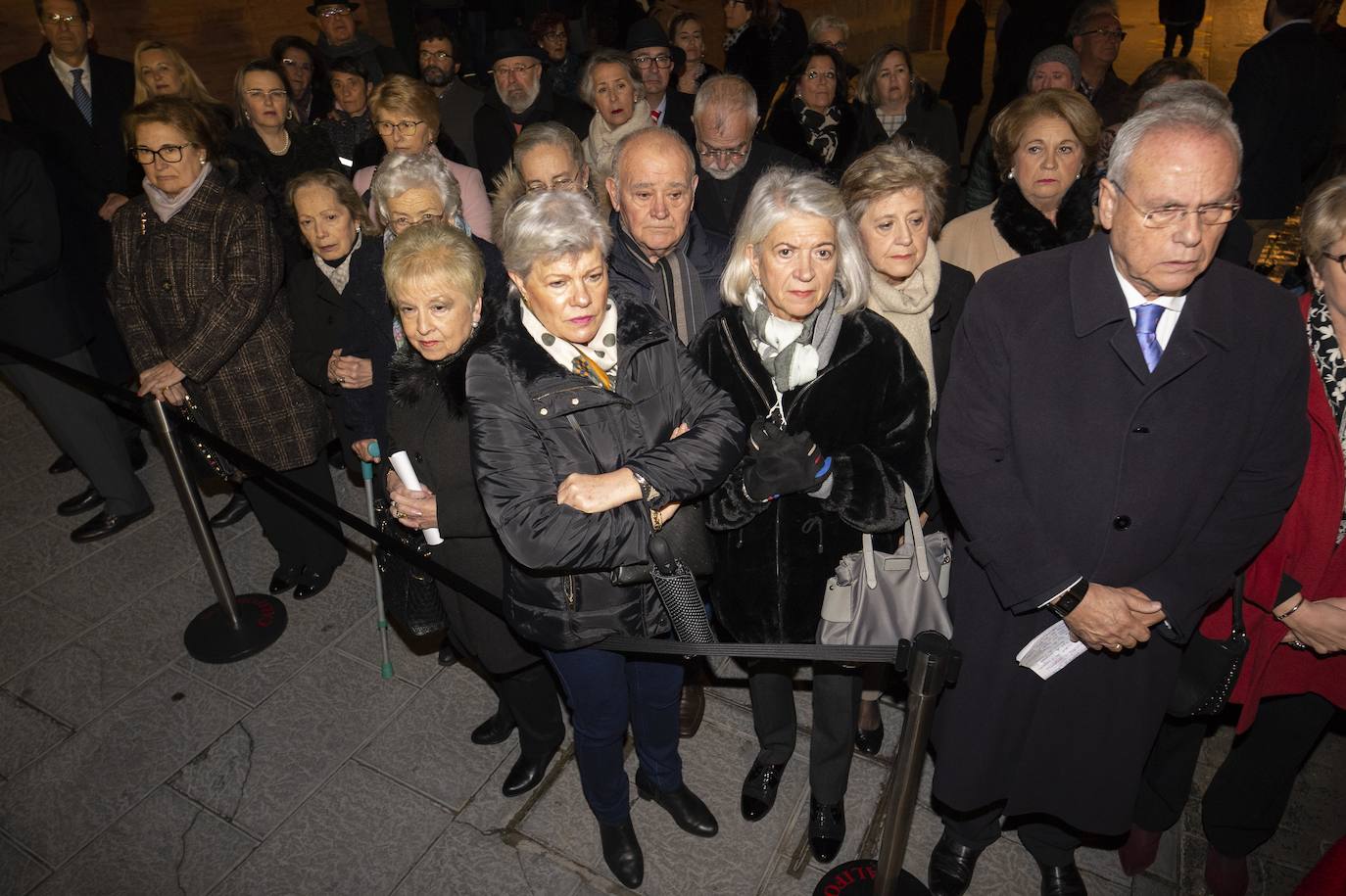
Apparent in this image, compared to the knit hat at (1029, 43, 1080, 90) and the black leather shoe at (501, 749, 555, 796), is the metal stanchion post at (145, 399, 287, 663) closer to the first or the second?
A: the black leather shoe at (501, 749, 555, 796)

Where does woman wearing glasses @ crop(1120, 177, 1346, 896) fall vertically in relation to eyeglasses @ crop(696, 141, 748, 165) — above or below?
below

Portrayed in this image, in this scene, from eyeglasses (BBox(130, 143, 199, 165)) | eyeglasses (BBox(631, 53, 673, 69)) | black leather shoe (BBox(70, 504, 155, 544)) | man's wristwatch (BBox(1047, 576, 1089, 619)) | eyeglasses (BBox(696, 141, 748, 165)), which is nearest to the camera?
man's wristwatch (BBox(1047, 576, 1089, 619))

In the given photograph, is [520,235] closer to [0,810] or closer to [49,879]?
[49,879]

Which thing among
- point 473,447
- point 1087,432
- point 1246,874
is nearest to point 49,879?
point 473,447

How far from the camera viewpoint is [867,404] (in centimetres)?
256

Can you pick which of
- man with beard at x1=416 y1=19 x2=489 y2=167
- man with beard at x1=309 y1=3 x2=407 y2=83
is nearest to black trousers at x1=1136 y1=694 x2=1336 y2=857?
man with beard at x1=416 y1=19 x2=489 y2=167

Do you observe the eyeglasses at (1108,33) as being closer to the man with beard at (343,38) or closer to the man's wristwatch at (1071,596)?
the man's wristwatch at (1071,596)

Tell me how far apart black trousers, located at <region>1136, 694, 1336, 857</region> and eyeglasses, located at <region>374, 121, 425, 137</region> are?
170 inches

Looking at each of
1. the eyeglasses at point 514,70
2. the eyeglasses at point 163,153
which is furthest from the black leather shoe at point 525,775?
the eyeglasses at point 514,70

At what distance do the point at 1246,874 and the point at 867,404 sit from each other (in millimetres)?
2162

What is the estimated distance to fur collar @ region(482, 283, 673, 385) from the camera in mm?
2289

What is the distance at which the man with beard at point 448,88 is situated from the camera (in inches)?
248

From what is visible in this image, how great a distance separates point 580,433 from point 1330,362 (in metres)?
2.13

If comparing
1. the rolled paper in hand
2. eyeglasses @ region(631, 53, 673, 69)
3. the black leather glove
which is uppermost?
eyeglasses @ region(631, 53, 673, 69)
